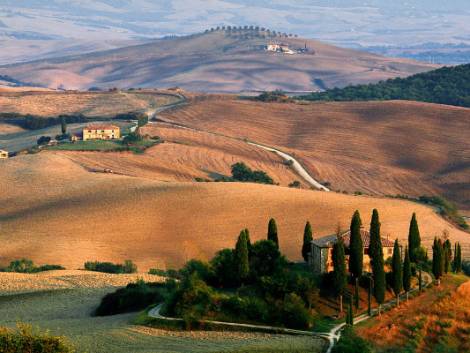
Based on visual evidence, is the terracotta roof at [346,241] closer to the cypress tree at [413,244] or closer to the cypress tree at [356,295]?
the cypress tree at [413,244]

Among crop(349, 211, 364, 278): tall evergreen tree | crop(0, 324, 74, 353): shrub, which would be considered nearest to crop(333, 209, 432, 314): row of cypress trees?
crop(349, 211, 364, 278): tall evergreen tree

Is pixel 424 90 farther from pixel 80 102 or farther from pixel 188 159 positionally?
pixel 188 159

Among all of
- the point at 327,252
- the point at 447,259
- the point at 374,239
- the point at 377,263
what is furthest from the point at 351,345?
the point at 447,259

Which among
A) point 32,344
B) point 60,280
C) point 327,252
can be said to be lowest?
point 60,280

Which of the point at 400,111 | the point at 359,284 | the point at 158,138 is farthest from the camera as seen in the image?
the point at 400,111

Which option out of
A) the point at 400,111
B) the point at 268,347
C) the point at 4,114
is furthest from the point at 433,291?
the point at 4,114

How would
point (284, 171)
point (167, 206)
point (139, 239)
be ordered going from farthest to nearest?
point (284, 171), point (167, 206), point (139, 239)

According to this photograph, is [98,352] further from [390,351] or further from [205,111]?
[205,111]
